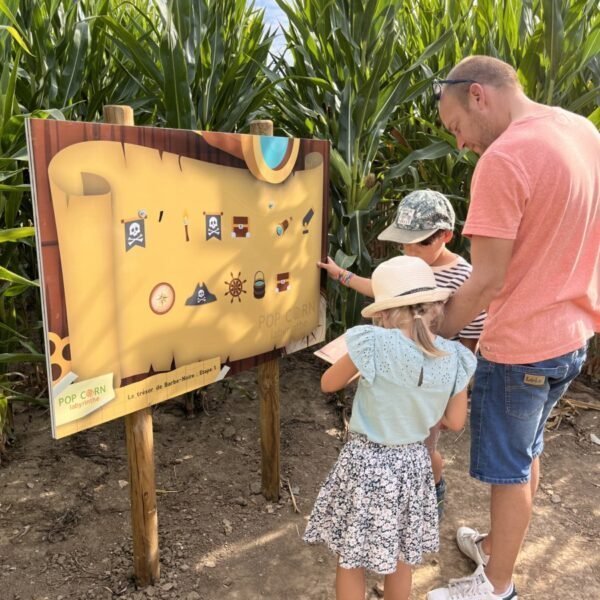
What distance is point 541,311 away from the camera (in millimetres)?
1690

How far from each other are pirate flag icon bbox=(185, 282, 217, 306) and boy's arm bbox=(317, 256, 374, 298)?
590 millimetres

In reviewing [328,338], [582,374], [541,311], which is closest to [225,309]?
[541,311]

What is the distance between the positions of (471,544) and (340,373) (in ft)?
3.65

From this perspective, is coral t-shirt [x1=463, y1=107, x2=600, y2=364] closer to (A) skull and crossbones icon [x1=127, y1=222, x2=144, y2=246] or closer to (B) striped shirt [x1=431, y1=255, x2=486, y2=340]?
(B) striped shirt [x1=431, y1=255, x2=486, y2=340]

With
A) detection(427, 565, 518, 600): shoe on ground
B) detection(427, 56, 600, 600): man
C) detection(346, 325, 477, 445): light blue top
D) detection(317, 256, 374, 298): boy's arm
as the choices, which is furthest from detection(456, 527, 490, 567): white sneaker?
detection(317, 256, 374, 298): boy's arm

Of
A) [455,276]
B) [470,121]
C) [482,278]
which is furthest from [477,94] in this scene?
[455,276]

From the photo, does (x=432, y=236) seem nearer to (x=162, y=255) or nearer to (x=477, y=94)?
(x=477, y=94)

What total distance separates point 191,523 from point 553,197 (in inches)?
72.4

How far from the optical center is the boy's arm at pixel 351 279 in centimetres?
227

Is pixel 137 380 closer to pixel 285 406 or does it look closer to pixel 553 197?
pixel 553 197

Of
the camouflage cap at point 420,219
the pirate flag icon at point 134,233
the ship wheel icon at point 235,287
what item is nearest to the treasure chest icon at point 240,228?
the ship wheel icon at point 235,287

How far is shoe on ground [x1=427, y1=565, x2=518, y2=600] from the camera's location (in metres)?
1.96

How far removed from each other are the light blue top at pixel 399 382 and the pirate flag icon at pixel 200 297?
0.54m

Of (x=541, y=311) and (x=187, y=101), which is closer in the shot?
(x=541, y=311)
